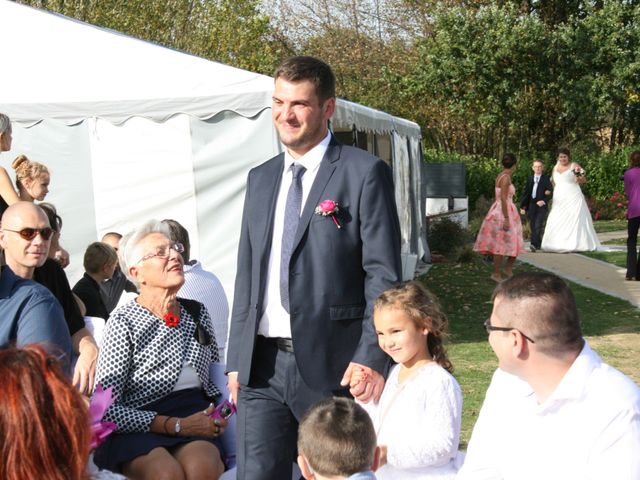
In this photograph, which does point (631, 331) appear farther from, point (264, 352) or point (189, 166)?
point (264, 352)

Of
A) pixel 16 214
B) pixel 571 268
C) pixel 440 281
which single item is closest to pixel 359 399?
pixel 16 214

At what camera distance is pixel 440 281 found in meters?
14.4

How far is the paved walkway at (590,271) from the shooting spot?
1322 centimetres

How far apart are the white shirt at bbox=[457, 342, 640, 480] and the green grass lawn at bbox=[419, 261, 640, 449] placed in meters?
3.18

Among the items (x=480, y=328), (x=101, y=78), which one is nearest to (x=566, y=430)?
(x=101, y=78)

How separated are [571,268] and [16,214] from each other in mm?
13219

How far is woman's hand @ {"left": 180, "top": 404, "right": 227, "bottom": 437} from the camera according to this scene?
419 centimetres

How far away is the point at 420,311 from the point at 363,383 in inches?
21.7

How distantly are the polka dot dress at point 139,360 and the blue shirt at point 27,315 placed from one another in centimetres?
25

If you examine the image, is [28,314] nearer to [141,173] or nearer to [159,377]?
[159,377]

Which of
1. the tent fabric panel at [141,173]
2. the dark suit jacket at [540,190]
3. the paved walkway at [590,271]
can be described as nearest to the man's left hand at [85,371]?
the tent fabric panel at [141,173]

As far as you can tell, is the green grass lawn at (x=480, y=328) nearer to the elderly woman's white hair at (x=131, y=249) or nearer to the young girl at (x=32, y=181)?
the elderly woman's white hair at (x=131, y=249)

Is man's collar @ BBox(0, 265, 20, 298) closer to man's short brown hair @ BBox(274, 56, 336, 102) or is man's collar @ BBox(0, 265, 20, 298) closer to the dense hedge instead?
man's short brown hair @ BBox(274, 56, 336, 102)

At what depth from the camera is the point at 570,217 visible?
19.1 m
